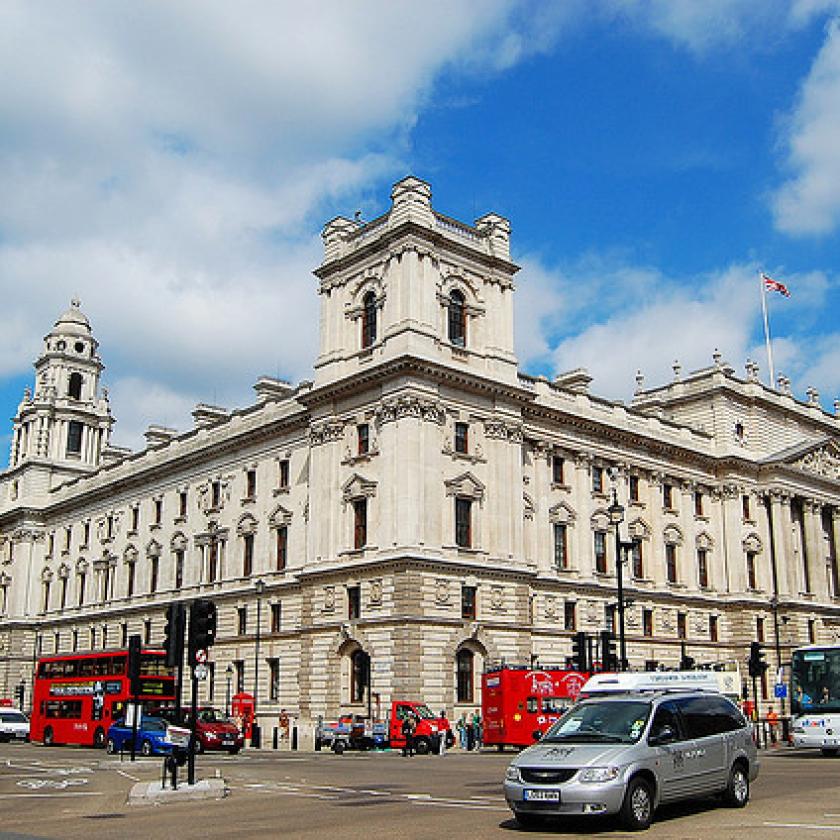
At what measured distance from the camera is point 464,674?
4697cm

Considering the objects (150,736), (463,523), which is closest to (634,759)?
(150,736)

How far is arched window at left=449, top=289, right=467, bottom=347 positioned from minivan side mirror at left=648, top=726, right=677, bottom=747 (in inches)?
1459

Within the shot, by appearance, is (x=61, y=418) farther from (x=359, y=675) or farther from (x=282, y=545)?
(x=359, y=675)

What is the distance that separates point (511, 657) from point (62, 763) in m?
22.1

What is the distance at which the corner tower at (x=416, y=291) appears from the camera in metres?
49.9

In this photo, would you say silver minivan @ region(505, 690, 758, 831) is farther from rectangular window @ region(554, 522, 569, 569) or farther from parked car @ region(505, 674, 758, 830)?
rectangular window @ region(554, 522, 569, 569)

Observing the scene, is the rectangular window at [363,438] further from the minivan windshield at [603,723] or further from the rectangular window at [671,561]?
the minivan windshield at [603,723]

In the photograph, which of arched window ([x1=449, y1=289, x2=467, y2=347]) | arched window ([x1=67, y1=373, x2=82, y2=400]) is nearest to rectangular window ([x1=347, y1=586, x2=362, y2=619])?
arched window ([x1=449, y1=289, x2=467, y2=347])

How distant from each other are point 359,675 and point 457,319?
18005 mm

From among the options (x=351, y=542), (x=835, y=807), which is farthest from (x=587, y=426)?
(x=835, y=807)

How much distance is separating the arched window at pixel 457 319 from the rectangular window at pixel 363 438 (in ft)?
20.2

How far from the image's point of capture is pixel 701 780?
1568 cm

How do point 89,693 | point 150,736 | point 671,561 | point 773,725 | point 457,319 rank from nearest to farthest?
→ point 150,736, point 89,693, point 773,725, point 457,319, point 671,561

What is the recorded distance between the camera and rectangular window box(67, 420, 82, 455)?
288 feet
